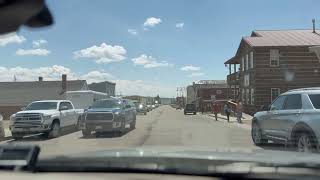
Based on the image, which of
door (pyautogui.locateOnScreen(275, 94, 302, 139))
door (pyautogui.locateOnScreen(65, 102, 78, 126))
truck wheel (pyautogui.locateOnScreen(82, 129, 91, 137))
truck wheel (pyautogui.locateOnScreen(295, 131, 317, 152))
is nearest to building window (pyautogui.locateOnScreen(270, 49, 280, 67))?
door (pyautogui.locateOnScreen(65, 102, 78, 126))

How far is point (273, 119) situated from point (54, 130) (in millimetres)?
11930

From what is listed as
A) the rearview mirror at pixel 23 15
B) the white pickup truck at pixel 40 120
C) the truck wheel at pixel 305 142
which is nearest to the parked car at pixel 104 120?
the white pickup truck at pixel 40 120

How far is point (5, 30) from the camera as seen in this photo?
3205mm

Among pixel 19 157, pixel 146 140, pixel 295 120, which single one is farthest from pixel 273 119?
pixel 19 157

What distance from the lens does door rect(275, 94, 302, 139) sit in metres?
14.8

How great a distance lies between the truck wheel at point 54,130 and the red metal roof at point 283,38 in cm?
3071

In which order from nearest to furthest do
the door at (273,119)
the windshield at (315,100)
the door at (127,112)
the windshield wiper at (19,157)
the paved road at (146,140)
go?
the windshield wiper at (19,157)
the windshield at (315,100)
the door at (273,119)
the paved road at (146,140)
the door at (127,112)

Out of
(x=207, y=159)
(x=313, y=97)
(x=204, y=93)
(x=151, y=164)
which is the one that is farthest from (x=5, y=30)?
(x=204, y=93)

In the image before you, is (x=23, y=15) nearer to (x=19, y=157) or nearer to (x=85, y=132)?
(x=19, y=157)

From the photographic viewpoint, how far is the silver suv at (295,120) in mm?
13547

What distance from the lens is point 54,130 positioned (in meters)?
25.8

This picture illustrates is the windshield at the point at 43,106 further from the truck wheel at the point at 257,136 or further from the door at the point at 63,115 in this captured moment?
the truck wheel at the point at 257,136

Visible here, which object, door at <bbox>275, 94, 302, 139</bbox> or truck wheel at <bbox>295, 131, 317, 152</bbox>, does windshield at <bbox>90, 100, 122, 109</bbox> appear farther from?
truck wheel at <bbox>295, 131, 317, 152</bbox>

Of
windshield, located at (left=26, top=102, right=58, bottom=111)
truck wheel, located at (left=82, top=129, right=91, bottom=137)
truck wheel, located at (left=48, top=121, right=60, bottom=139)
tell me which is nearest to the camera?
truck wheel, located at (left=48, top=121, right=60, bottom=139)
